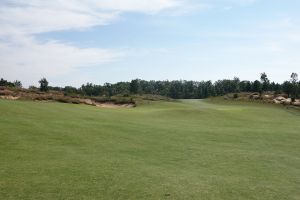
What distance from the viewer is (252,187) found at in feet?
40.0

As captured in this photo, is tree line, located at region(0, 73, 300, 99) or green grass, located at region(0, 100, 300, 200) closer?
green grass, located at region(0, 100, 300, 200)

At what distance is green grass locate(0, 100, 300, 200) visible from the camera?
11.0 m

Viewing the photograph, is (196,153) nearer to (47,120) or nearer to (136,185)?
(136,185)

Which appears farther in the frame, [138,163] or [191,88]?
[191,88]

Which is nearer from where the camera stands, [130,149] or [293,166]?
[293,166]

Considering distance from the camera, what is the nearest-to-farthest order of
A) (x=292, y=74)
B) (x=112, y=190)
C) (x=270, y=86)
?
(x=112, y=190) < (x=292, y=74) < (x=270, y=86)

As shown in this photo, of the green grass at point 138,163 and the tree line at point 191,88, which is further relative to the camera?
the tree line at point 191,88

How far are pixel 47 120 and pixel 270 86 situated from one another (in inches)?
3876

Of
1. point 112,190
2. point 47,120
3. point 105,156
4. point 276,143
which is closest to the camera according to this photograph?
point 112,190

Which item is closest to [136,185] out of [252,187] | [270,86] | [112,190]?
[112,190]

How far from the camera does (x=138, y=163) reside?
1446 centimetres

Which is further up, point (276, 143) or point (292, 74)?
point (292, 74)

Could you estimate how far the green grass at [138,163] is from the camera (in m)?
11.0

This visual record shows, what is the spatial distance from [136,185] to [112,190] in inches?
34.1
